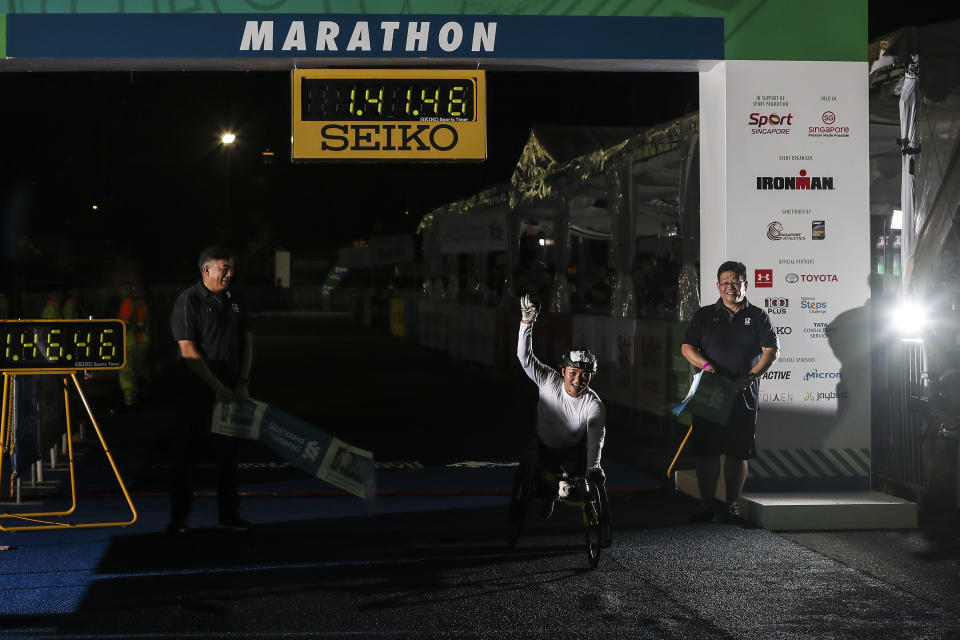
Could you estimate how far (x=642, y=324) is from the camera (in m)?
16.4

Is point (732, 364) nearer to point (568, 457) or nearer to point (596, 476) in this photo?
point (568, 457)

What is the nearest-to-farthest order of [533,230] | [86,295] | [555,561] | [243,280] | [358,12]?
[555,561]
[358,12]
[533,230]
[86,295]
[243,280]

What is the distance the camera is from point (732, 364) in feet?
31.9

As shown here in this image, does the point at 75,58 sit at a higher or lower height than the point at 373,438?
higher

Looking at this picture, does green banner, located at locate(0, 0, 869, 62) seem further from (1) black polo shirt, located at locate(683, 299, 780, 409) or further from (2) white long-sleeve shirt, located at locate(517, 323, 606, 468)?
(2) white long-sleeve shirt, located at locate(517, 323, 606, 468)

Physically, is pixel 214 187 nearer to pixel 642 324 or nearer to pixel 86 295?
pixel 86 295

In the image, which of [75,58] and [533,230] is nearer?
[75,58]

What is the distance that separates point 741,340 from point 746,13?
2.55m

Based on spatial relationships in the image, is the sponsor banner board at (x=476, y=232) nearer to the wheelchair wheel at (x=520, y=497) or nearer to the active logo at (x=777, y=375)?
the active logo at (x=777, y=375)

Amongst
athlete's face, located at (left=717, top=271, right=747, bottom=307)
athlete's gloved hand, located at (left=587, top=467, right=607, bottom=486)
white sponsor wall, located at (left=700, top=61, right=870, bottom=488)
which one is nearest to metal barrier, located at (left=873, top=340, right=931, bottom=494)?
white sponsor wall, located at (left=700, top=61, right=870, bottom=488)

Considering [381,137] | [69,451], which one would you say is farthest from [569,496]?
[69,451]

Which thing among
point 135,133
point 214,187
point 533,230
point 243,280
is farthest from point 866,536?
point 243,280

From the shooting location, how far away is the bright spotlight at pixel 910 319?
10.9 meters

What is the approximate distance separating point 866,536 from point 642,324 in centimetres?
715
